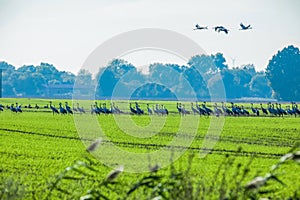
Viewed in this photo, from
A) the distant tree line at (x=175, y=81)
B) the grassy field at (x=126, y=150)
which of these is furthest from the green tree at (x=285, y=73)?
the grassy field at (x=126, y=150)

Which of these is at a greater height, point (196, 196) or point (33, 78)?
point (33, 78)

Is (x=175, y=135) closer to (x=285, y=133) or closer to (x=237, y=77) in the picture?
→ (x=285, y=133)

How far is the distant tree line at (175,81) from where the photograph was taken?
2926 inches

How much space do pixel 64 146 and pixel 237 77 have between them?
97462 millimetres

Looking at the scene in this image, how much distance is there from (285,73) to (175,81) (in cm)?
2285

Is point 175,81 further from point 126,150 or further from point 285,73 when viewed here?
point 126,150

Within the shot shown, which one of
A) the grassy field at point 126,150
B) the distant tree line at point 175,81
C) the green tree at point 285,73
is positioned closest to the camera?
the grassy field at point 126,150

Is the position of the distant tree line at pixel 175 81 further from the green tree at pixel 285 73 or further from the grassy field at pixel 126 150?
the grassy field at pixel 126 150

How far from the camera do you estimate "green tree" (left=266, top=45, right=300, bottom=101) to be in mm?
88875

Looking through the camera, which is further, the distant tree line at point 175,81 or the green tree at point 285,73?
the green tree at point 285,73

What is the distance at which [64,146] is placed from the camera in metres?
19.5

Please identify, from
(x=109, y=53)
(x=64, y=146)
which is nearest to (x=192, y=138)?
(x=64, y=146)

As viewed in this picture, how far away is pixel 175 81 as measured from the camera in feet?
→ 252

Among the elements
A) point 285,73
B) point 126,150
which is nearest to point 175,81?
point 285,73
